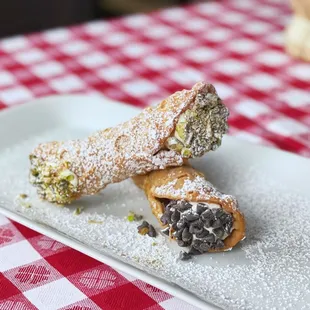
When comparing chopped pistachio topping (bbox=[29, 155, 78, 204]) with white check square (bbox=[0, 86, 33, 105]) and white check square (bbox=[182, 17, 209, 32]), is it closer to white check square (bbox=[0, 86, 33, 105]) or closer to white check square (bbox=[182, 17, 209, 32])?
white check square (bbox=[0, 86, 33, 105])

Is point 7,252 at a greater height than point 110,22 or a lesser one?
greater

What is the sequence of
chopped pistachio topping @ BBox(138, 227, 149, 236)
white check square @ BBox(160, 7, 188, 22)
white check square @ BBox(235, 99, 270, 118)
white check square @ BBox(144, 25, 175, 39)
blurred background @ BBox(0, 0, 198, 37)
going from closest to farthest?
chopped pistachio topping @ BBox(138, 227, 149, 236) → white check square @ BBox(235, 99, 270, 118) → white check square @ BBox(144, 25, 175, 39) → white check square @ BBox(160, 7, 188, 22) → blurred background @ BBox(0, 0, 198, 37)

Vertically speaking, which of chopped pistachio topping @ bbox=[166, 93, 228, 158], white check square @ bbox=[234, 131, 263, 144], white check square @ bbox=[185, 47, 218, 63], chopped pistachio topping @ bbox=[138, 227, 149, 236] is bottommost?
white check square @ bbox=[185, 47, 218, 63]

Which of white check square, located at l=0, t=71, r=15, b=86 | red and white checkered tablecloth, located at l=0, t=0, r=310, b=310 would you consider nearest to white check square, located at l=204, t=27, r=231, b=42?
red and white checkered tablecloth, located at l=0, t=0, r=310, b=310

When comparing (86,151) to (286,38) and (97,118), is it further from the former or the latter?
(286,38)

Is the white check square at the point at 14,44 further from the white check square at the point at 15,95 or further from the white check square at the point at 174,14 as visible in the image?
the white check square at the point at 174,14

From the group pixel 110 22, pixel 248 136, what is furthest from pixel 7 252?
pixel 110 22

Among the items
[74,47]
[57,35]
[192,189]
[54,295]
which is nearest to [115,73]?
[74,47]
